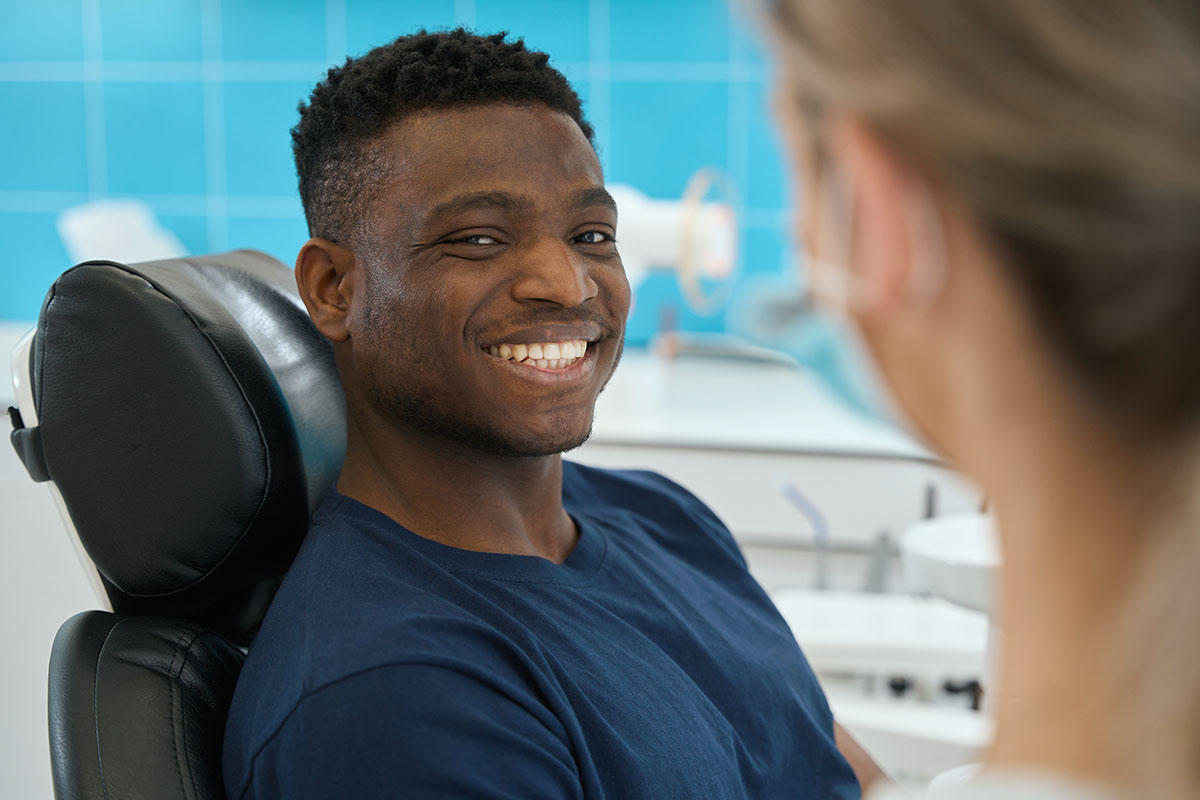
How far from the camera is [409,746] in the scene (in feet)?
2.78

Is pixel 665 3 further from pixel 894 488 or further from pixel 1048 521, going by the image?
pixel 1048 521

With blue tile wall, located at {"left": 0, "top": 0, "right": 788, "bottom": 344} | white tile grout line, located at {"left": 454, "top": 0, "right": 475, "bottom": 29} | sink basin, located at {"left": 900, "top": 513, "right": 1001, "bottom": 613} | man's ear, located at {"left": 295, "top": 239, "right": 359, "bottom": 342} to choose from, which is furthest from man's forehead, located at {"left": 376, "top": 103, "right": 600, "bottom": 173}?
white tile grout line, located at {"left": 454, "top": 0, "right": 475, "bottom": 29}

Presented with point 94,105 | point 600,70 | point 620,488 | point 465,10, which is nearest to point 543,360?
point 620,488

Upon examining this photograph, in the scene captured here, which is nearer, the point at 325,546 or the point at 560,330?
the point at 325,546

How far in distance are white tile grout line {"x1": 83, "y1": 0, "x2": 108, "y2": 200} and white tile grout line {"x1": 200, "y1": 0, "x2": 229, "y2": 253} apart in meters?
0.30

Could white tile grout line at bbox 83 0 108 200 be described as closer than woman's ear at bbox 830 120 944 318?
No

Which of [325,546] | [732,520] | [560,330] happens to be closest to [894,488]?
[732,520]

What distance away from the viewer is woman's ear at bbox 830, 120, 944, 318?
486 millimetres

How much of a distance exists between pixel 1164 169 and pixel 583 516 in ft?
3.18

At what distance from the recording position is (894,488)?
225 centimetres

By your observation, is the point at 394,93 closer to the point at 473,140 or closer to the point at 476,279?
the point at 473,140

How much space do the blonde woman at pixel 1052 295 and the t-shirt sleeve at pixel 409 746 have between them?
44 cm

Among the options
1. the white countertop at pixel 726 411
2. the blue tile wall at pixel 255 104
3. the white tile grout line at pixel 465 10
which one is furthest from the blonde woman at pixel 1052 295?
the white tile grout line at pixel 465 10

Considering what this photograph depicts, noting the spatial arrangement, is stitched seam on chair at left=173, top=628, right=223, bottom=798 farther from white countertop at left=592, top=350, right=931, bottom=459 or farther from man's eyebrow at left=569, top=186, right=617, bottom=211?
white countertop at left=592, top=350, right=931, bottom=459
